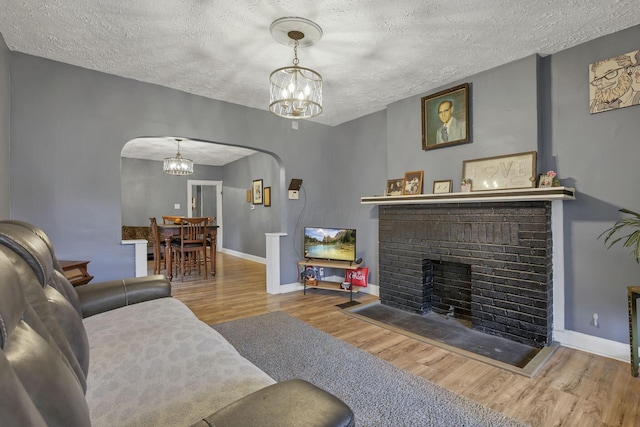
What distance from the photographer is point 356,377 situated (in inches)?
81.6

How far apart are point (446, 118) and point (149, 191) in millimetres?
6943

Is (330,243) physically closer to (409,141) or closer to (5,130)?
(409,141)

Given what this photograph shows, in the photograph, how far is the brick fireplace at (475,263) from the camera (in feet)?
8.32

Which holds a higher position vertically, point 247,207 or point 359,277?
point 247,207

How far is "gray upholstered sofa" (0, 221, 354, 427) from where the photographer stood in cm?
60

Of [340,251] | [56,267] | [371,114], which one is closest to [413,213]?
[340,251]

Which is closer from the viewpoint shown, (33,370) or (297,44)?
(33,370)

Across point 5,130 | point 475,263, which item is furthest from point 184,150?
point 475,263

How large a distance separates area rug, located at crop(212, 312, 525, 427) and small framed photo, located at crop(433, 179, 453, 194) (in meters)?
1.84

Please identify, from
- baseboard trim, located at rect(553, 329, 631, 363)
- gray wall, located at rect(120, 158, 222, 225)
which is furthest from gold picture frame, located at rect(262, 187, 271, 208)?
baseboard trim, located at rect(553, 329, 631, 363)

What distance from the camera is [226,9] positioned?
2049 mm

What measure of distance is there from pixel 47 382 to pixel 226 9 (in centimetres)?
223

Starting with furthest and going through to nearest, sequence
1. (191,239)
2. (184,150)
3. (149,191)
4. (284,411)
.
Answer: (149,191) < (184,150) < (191,239) < (284,411)

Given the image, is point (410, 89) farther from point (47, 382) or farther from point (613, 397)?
point (47, 382)
